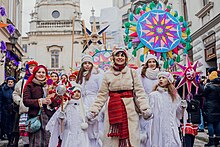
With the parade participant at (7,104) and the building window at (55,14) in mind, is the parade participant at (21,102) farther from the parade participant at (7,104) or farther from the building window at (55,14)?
the building window at (55,14)

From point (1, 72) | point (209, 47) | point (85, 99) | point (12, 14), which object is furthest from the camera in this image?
point (12, 14)

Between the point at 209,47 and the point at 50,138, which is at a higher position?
the point at 209,47

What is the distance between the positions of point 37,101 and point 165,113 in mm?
2126

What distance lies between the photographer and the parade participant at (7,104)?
29.4ft

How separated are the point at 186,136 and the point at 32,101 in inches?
125

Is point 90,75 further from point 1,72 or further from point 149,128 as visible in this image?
point 1,72

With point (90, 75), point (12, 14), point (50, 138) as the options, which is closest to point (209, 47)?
point (90, 75)

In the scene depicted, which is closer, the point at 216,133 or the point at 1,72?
the point at 216,133

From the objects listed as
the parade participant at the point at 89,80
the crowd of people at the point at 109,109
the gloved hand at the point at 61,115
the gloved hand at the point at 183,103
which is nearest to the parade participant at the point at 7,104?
the crowd of people at the point at 109,109

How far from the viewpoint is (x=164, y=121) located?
5555 millimetres

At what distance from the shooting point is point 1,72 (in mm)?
18172

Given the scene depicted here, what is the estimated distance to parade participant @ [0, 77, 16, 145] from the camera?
8.97 metres

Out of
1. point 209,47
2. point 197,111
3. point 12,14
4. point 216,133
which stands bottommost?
point 216,133

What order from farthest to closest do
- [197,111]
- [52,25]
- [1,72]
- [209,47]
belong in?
[52,25] < [1,72] < [209,47] < [197,111]
